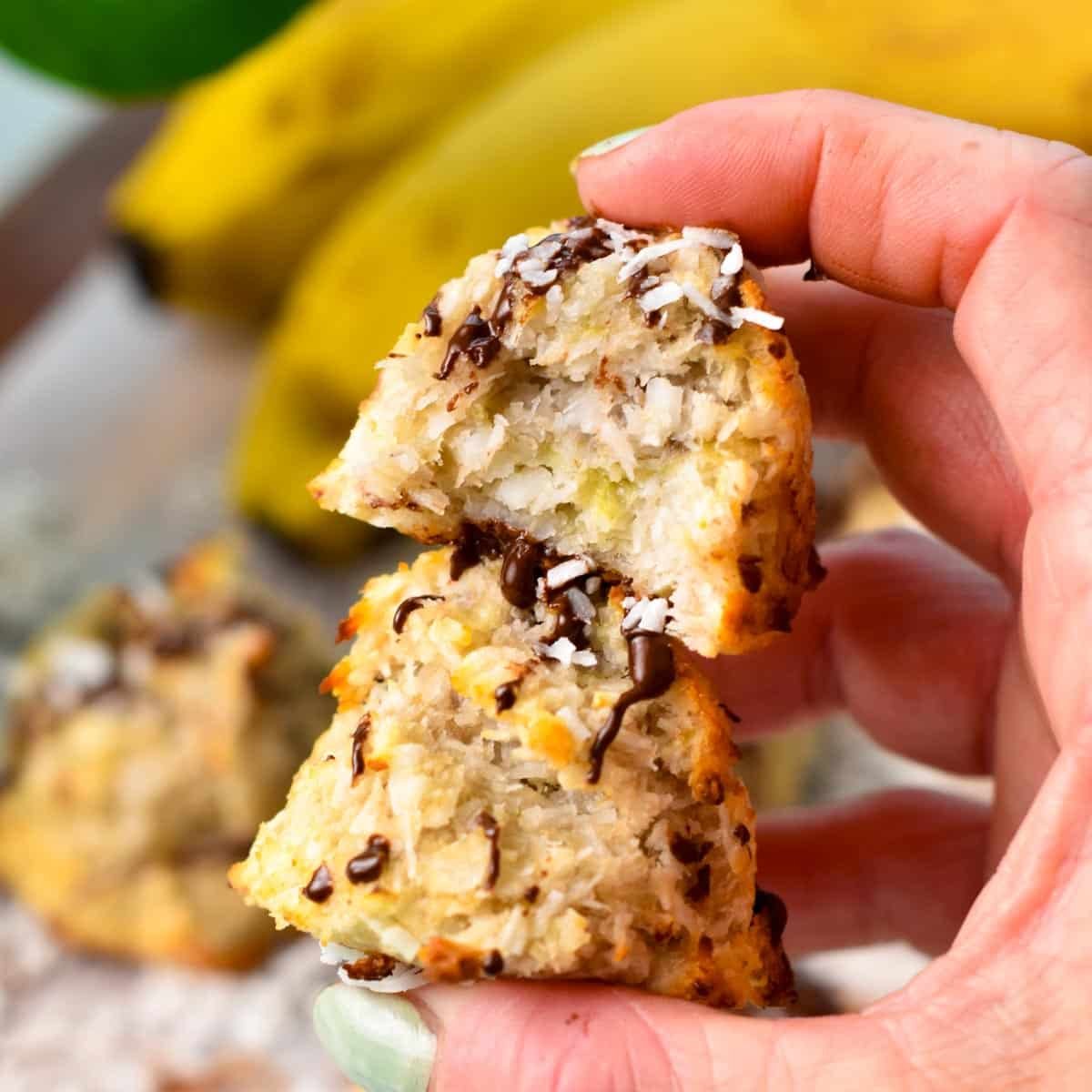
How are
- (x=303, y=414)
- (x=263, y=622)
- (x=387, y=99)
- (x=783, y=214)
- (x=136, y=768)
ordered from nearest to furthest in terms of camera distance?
(x=783, y=214) < (x=136, y=768) < (x=263, y=622) < (x=303, y=414) < (x=387, y=99)

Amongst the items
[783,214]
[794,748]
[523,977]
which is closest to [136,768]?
[794,748]

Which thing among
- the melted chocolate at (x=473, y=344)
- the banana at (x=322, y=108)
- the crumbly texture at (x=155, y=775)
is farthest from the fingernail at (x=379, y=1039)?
the banana at (x=322, y=108)

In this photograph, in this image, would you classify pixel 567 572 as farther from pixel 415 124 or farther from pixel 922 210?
pixel 415 124

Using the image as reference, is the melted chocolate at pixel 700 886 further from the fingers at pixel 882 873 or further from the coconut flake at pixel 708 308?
the fingers at pixel 882 873

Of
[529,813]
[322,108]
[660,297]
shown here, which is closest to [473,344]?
[660,297]

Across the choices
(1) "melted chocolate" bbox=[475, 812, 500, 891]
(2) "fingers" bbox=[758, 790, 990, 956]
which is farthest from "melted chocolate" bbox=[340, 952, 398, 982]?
(2) "fingers" bbox=[758, 790, 990, 956]

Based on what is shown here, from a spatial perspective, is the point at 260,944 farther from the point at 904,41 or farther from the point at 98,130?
the point at 98,130
